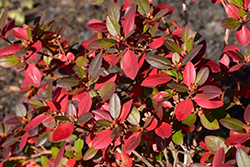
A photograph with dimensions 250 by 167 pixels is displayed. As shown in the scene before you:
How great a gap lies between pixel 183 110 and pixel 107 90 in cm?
34

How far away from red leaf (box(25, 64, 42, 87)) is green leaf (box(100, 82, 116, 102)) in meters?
0.38

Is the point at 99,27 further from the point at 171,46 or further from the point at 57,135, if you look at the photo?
the point at 57,135

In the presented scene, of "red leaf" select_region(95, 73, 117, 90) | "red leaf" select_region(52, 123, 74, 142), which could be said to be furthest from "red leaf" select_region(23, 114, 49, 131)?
"red leaf" select_region(95, 73, 117, 90)

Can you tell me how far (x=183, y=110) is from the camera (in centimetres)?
92

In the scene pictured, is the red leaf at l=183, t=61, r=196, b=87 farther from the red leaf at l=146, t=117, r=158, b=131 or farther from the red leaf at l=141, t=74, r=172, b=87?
the red leaf at l=146, t=117, r=158, b=131

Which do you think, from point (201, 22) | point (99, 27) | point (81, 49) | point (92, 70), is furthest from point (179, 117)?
point (201, 22)

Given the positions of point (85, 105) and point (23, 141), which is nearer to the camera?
point (85, 105)

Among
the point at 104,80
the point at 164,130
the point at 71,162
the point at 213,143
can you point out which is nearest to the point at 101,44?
the point at 104,80

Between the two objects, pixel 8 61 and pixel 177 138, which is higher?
pixel 8 61

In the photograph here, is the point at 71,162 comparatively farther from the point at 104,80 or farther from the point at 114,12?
the point at 114,12

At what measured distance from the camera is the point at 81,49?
1.52m

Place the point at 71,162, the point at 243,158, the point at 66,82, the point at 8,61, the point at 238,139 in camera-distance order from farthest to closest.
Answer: the point at 71,162 < the point at 8,61 < the point at 66,82 < the point at 238,139 < the point at 243,158

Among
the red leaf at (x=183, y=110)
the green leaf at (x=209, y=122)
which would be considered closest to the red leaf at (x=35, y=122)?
the red leaf at (x=183, y=110)

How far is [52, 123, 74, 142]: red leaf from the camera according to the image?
0.96 metres
